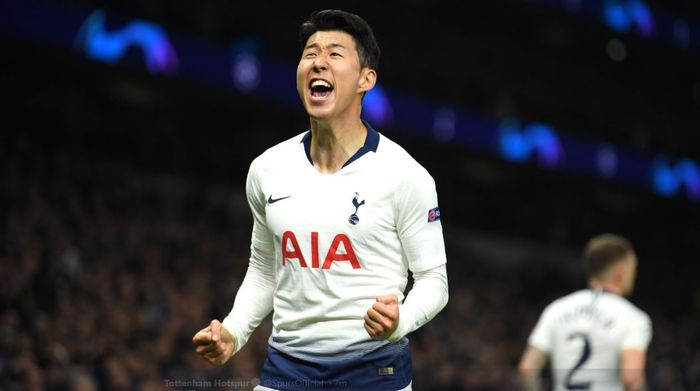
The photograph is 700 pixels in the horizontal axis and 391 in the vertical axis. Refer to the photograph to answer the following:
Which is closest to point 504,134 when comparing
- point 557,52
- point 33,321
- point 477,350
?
point 557,52

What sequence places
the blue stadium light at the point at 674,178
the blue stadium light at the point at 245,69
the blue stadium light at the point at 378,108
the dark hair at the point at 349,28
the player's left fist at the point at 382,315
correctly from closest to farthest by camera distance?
1. the player's left fist at the point at 382,315
2. the dark hair at the point at 349,28
3. the blue stadium light at the point at 245,69
4. the blue stadium light at the point at 378,108
5. the blue stadium light at the point at 674,178

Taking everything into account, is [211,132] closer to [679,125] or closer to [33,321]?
[33,321]

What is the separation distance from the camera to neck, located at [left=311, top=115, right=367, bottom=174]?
393cm

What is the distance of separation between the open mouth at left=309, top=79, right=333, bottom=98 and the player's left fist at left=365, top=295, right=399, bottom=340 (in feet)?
2.87

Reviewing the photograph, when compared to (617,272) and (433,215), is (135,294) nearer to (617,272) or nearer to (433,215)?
(617,272)

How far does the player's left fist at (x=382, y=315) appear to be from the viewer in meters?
3.41

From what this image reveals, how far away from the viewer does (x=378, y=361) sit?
12.5 feet

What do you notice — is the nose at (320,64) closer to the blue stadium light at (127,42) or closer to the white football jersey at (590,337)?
the white football jersey at (590,337)

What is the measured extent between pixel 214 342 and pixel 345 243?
0.57 meters

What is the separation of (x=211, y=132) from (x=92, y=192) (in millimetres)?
6182

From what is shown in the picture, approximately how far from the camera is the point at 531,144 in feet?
74.7

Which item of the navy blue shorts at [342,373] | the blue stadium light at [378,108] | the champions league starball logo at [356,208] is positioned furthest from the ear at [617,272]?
the blue stadium light at [378,108]

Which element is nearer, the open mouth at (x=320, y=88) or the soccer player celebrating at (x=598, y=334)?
the open mouth at (x=320, y=88)

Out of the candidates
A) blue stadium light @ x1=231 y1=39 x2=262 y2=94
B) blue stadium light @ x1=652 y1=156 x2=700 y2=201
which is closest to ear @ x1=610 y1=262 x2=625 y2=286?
blue stadium light @ x1=231 y1=39 x2=262 y2=94
